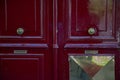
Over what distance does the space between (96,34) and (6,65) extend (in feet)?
3.13

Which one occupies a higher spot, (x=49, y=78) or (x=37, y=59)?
(x=37, y=59)

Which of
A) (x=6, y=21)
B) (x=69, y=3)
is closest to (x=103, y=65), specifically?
(x=69, y=3)

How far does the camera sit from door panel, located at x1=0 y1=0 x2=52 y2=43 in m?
2.54

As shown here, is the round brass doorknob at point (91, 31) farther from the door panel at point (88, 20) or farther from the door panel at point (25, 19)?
the door panel at point (25, 19)

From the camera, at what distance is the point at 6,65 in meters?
2.55

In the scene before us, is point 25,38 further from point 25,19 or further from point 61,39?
point 61,39

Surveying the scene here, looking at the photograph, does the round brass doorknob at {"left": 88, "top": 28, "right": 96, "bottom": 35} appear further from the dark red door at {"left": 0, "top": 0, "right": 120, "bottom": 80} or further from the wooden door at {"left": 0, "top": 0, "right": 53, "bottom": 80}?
the wooden door at {"left": 0, "top": 0, "right": 53, "bottom": 80}

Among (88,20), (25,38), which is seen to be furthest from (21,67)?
(88,20)

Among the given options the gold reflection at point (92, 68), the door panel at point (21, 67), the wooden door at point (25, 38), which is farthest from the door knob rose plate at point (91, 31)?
the door panel at point (21, 67)

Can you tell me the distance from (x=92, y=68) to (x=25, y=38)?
0.73 m

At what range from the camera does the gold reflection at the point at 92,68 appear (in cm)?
252

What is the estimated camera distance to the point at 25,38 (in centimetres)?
255

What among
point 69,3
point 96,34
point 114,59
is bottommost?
point 114,59

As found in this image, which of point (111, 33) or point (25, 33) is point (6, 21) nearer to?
point (25, 33)
